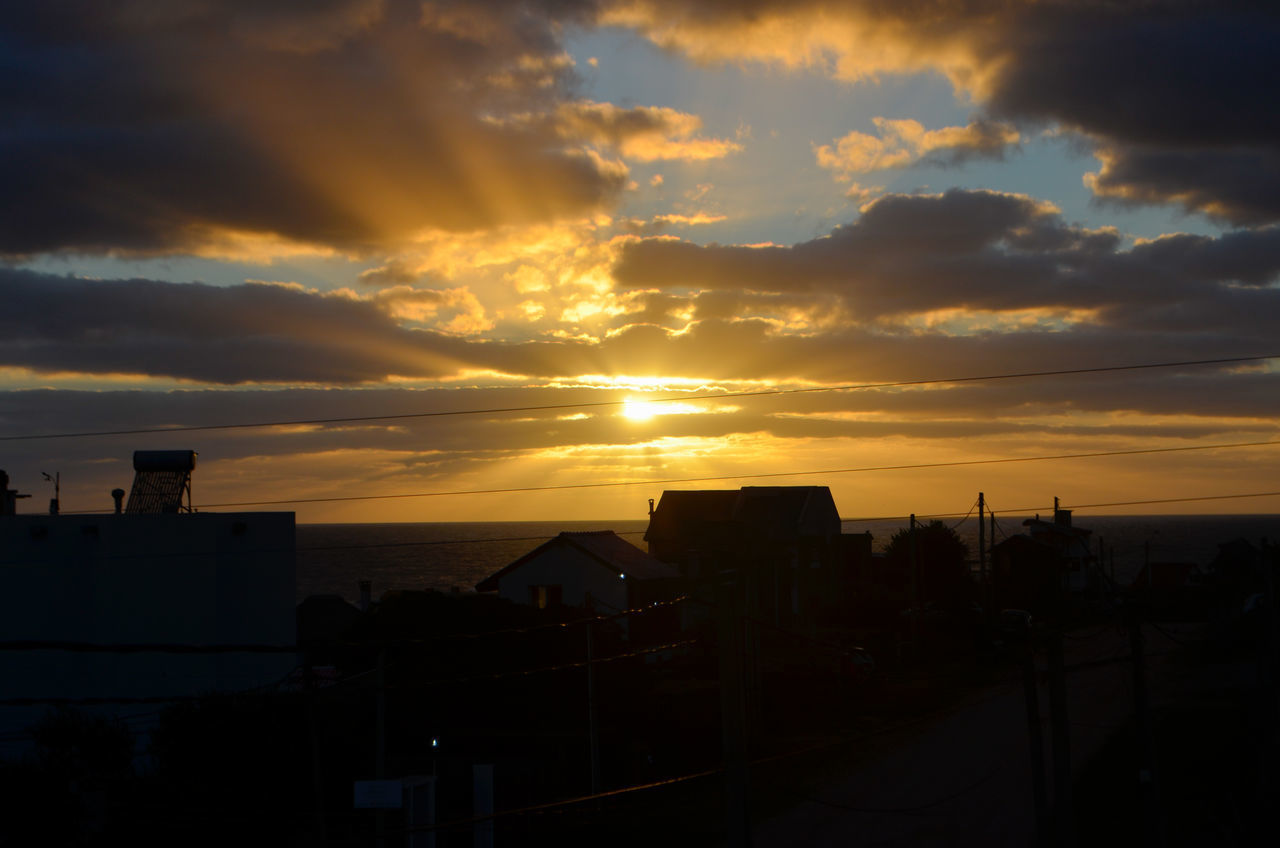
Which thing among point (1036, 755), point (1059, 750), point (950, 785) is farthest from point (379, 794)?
point (950, 785)

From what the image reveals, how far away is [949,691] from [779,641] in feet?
56.6

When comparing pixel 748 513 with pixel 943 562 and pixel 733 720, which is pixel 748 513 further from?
pixel 733 720

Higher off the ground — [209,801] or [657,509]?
[657,509]

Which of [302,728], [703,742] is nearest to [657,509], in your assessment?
[703,742]

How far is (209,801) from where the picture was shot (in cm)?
2402

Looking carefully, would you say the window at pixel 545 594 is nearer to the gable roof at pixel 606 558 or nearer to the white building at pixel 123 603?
the gable roof at pixel 606 558

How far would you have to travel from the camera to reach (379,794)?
52.2 feet

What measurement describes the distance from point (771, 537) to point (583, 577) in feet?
72.8

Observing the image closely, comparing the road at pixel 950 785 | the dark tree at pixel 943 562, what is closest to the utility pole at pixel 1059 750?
the road at pixel 950 785

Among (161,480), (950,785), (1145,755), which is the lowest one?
(950,785)

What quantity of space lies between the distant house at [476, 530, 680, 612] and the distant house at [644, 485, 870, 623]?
8.74m

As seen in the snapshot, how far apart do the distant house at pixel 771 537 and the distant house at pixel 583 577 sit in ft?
28.7

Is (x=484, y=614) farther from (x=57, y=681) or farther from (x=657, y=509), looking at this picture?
(x=657, y=509)

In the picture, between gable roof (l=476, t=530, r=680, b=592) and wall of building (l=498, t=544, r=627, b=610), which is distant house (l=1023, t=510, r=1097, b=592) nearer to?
gable roof (l=476, t=530, r=680, b=592)
